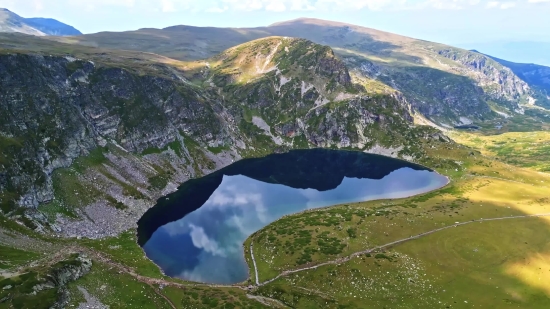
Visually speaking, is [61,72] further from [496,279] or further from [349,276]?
[496,279]

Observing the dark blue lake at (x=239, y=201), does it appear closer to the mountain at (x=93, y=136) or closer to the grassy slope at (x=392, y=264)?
the grassy slope at (x=392, y=264)

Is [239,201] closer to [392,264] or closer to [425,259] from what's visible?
[392,264]

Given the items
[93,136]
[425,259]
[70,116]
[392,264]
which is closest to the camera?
[392,264]

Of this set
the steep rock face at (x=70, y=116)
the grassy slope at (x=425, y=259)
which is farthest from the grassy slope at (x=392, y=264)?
the steep rock face at (x=70, y=116)

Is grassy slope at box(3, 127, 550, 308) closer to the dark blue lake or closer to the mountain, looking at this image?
the dark blue lake

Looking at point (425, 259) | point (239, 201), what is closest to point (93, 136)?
point (239, 201)

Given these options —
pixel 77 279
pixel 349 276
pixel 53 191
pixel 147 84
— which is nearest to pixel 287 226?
pixel 349 276

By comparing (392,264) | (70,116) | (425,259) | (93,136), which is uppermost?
(70,116)
